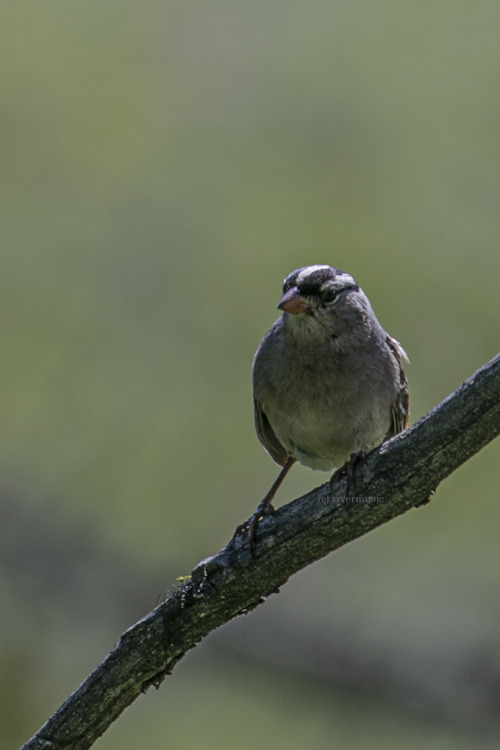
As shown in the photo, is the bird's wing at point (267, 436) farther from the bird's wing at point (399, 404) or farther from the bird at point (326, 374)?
the bird's wing at point (399, 404)

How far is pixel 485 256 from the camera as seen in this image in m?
7.42

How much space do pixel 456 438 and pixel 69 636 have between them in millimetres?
4320

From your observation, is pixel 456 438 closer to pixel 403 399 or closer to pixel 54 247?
pixel 403 399

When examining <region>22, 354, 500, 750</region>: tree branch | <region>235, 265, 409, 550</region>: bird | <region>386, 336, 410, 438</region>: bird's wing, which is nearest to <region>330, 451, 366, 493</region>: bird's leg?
<region>22, 354, 500, 750</region>: tree branch

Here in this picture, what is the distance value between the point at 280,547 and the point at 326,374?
1.47 metres

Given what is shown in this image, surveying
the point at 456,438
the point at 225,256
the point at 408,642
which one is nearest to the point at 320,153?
the point at 225,256

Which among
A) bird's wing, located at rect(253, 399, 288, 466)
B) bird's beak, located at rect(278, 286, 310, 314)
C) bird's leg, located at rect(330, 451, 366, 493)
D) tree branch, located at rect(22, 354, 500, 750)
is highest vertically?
bird's beak, located at rect(278, 286, 310, 314)

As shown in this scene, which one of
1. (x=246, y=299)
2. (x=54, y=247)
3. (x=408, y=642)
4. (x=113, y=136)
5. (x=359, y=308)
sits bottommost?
(x=408, y=642)

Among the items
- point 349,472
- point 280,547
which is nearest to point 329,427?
point 349,472

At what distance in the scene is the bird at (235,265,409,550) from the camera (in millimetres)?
5203

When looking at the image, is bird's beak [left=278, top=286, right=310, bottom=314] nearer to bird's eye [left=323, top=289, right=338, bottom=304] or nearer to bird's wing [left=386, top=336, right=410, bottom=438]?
bird's eye [left=323, top=289, right=338, bottom=304]

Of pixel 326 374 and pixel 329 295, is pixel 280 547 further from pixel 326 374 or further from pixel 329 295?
pixel 329 295

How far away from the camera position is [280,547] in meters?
3.96

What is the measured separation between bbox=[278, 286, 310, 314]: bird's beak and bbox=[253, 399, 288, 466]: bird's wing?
2.24 feet
